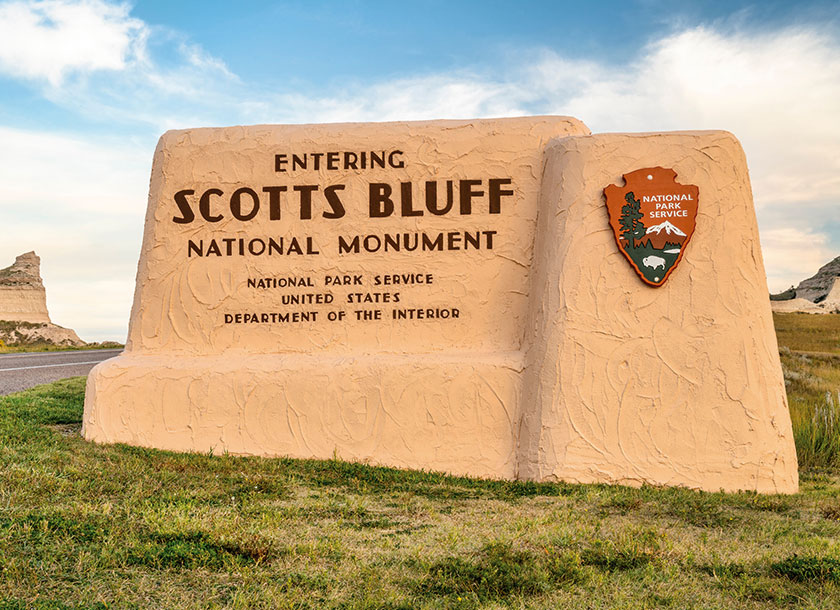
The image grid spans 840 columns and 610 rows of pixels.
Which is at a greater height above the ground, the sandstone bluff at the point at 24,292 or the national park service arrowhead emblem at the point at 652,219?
the sandstone bluff at the point at 24,292

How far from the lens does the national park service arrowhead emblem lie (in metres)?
7.31

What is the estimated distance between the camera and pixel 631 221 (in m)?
Answer: 7.35

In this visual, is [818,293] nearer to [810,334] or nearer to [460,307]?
[810,334]

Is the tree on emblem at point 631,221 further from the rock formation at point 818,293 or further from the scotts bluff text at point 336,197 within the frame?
the rock formation at point 818,293

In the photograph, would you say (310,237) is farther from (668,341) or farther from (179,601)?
(179,601)

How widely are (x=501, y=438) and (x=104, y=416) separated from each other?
436cm

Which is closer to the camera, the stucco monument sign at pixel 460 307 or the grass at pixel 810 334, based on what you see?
the stucco monument sign at pixel 460 307

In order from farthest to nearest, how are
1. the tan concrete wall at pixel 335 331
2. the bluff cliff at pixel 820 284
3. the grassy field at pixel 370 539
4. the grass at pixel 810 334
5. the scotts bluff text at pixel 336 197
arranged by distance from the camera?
the bluff cliff at pixel 820 284 → the grass at pixel 810 334 → the scotts bluff text at pixel 336 197 → the tan concrete wall at pixel 335 331 → the grassy field at pixel 370 539

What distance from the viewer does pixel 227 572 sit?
14.8 ft

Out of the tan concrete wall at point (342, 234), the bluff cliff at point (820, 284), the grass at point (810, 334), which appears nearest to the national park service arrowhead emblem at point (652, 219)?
the tan concrete wall at point (342, 234)

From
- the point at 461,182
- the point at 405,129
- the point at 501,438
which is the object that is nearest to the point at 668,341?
the point at 501,438

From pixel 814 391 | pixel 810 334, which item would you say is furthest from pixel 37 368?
pixel 810 334

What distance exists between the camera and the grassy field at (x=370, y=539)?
168 inches

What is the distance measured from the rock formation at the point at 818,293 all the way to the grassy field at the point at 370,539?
54.4 m
